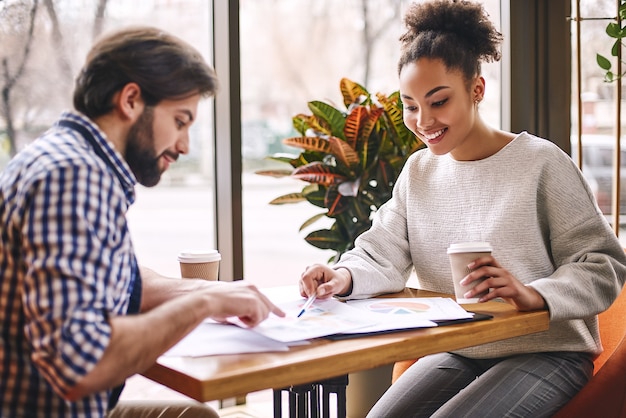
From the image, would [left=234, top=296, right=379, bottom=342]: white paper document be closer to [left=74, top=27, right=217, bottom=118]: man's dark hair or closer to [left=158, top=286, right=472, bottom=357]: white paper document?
[left=158, top=286, right=472, bottom=357]: white paper document

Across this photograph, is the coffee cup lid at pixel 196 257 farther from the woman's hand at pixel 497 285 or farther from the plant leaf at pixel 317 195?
the plant leaf at pixel 317 195

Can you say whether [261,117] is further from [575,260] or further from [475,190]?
[575,260]

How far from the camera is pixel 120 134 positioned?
133 centimetres

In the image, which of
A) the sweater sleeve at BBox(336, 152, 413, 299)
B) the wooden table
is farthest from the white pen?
the wooden table

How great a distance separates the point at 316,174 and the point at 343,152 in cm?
14

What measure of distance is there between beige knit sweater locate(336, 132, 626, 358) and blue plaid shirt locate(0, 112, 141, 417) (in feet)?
2.78

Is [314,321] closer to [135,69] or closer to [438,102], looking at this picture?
[135,69]

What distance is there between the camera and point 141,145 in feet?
4.43

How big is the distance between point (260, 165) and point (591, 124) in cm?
155

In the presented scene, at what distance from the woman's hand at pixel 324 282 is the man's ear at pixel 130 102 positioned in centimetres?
66

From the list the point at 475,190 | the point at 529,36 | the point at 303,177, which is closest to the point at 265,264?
the point at 303,177

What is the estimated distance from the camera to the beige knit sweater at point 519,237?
1.78 m

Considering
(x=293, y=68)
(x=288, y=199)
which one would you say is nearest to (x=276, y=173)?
(x=288, y=199)

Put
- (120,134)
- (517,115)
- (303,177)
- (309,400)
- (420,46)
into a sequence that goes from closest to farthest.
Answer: (120,134), (309,400), (420,46), (303,177), (517,115)
